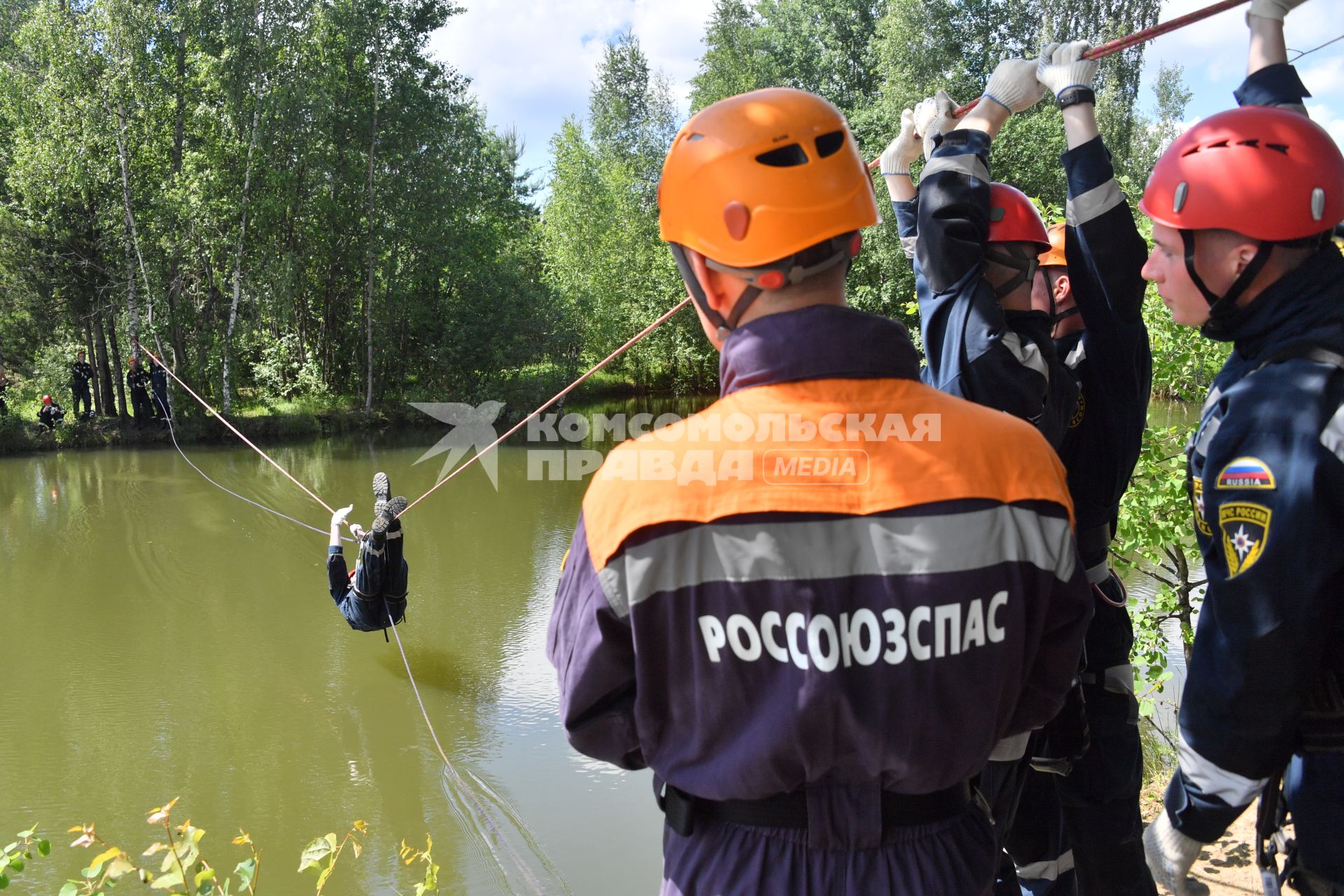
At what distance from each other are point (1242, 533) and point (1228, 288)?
1.61 ft

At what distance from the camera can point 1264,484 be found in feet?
5.06

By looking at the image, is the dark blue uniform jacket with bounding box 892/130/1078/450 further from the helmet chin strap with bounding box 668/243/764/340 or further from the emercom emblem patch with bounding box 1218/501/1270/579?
the helmet chin strap with bounding box 668/243/764/340

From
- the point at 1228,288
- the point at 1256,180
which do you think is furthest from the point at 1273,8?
the point at 1228,288

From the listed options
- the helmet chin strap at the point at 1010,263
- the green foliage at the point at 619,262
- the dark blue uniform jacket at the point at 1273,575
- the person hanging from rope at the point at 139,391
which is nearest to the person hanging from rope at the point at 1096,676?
the helmet chin strap at the point at 1010,263

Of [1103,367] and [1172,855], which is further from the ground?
[1103,367]

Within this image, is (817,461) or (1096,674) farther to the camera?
(1096,674)

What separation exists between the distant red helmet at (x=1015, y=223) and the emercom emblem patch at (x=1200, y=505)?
785mm

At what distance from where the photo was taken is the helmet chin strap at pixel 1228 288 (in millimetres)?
1738

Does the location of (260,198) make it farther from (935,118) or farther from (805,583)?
(805,583)

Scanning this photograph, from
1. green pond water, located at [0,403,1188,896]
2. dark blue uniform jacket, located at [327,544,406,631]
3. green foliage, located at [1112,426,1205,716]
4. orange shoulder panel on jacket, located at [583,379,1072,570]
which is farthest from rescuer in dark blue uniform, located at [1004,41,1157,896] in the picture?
dark blue uniform jacket, located at [327,544,406,631]

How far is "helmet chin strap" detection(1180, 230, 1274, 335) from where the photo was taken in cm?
174

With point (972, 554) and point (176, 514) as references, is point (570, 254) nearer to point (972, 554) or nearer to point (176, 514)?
point (176, 514)

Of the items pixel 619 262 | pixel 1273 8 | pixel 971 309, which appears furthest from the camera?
pixel 619 262

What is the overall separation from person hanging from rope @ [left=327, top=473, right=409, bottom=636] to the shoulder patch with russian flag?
18.0 ft
